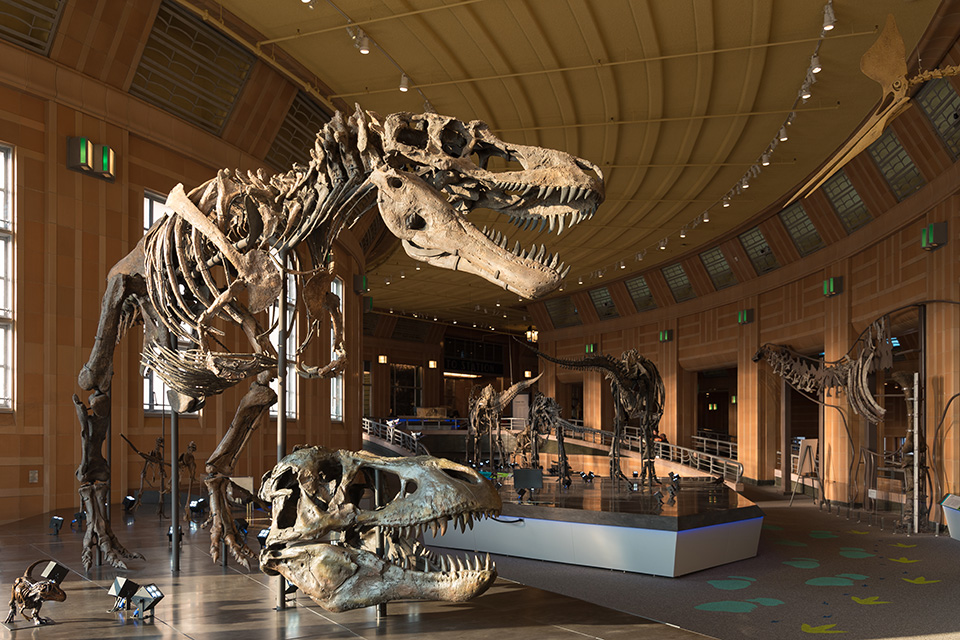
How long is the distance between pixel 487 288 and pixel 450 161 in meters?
25.0

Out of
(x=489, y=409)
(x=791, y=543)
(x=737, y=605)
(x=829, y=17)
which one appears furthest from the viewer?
(x=489, y=409)

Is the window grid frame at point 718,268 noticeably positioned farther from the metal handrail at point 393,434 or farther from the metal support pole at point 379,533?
the metal support pole at point 379,533

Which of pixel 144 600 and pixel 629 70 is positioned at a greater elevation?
pixel 629 70

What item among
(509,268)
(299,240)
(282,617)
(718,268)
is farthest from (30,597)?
(718,268)

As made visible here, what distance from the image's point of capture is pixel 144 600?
4.21 metres

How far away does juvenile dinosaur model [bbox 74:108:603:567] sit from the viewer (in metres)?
3.63

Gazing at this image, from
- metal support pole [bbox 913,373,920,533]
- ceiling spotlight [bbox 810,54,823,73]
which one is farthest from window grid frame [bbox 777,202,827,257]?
ceiling spotlight [bbox 810,54,823,73]

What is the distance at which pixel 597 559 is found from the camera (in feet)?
29.6

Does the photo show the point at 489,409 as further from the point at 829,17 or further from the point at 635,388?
the point at 829,17

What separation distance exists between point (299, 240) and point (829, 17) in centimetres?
795

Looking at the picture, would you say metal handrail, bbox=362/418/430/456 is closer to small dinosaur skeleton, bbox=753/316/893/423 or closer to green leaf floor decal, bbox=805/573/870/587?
small dinosaur skeleton, bbox=753/316/893/423

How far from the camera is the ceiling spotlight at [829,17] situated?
30.9ft

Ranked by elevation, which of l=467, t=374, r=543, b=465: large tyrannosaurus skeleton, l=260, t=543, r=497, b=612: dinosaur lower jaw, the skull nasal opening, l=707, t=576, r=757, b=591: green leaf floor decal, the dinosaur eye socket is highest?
the dinosaur eye socket

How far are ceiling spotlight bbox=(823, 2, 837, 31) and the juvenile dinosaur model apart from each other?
23.4 ft
